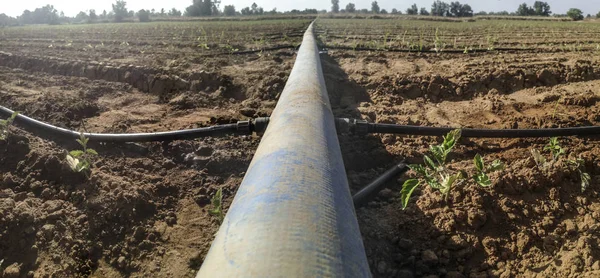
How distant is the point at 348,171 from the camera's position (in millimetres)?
2801

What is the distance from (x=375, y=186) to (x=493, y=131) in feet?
4.17

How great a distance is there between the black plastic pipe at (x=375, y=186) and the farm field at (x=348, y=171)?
53mm

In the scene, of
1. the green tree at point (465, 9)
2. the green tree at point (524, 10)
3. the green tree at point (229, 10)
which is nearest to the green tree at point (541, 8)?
the green tree at point (524, 10)

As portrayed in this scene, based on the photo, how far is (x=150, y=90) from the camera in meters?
5.07

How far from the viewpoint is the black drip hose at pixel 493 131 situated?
2916 millimetres

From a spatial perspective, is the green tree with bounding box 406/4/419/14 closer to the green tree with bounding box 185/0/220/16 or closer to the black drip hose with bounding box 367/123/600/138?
the green tree with bounding box 185/0/220/16

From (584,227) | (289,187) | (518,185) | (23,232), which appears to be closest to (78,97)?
(23,232)

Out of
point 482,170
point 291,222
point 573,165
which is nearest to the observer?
point 291,222

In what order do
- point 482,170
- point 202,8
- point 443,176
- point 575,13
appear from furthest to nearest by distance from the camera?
point 202,8
point 575,13
point 443,176
point 482,170

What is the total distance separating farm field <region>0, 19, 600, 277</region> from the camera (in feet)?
6.31

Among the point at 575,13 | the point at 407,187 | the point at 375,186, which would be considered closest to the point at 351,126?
the point at 375,186

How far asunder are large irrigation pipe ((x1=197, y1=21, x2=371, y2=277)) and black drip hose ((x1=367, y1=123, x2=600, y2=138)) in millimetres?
1402

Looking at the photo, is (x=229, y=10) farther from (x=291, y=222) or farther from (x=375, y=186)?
(x=291, y=222)

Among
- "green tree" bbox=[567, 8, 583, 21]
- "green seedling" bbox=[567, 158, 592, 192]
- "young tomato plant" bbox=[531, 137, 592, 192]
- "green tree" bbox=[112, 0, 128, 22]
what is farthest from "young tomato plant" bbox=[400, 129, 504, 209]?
"green tree" bbox=[112, 0, 128, 22]
